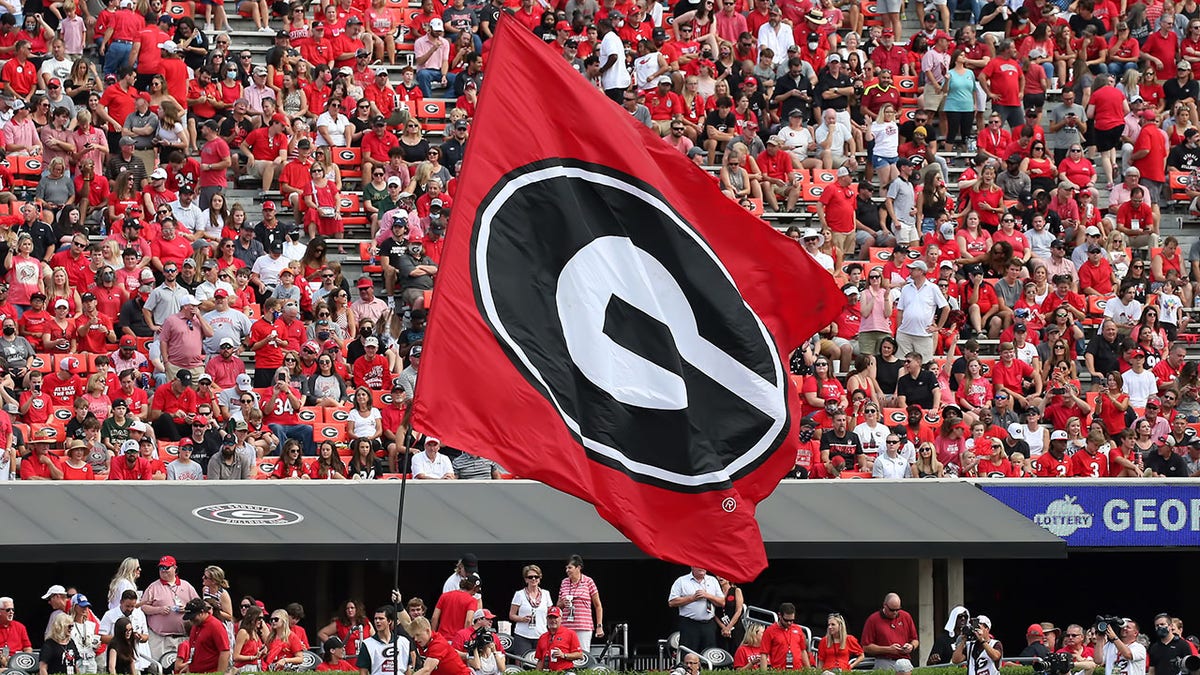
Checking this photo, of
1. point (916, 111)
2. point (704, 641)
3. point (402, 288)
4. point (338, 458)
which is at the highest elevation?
point (916, 111)

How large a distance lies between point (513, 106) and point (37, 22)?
16.1 metres

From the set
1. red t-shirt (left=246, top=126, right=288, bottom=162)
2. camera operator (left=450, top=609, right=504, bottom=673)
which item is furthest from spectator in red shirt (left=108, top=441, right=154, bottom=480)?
red t-shirt (left=246, top=126, right=288, bottom=162)

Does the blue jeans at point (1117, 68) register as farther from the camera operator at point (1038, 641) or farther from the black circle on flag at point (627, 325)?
the black circle on flag at point (627, 325)

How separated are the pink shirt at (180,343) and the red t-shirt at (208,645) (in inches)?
203

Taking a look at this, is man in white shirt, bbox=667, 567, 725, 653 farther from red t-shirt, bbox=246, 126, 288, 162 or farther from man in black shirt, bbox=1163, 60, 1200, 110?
man in black shirt, bbox=1163, 60, 1200, 110

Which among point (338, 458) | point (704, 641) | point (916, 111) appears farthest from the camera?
point (916, 111)

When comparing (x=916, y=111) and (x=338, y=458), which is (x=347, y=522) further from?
(x=916, y=111)

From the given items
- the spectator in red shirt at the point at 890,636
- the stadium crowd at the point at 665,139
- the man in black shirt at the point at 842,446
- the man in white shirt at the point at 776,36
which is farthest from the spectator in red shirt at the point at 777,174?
the spectator in red shirt at the point at 890,636

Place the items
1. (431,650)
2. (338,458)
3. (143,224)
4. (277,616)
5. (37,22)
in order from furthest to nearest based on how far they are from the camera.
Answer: (37,22) → (143,224) → (338,458) → (277,616) → (431,650)

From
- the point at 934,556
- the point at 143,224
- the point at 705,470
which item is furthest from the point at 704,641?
the point at 705,470

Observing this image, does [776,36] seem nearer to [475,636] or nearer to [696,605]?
[696,605]

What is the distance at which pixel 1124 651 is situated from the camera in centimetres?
1873

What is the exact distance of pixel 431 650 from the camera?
51.3ft

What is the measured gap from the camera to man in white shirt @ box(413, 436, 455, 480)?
70.0 ft
